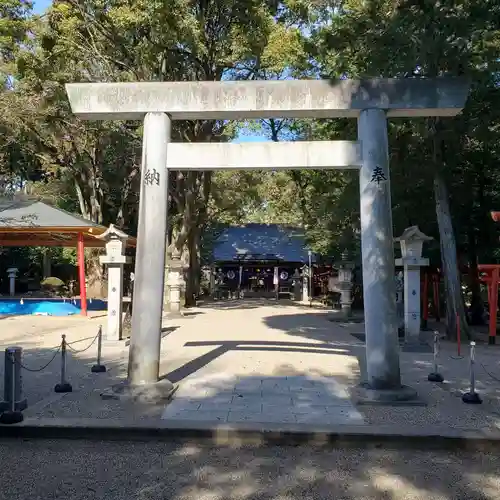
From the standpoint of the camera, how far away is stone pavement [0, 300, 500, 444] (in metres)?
6.48

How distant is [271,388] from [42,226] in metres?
15.4

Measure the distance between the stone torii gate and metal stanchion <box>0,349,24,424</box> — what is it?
1.62 metres

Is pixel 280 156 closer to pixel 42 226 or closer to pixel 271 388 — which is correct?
pixel 271 388

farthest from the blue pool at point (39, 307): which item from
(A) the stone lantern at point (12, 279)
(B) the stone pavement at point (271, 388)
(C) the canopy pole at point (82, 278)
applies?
(A) the stone lantern at point (12, 279)

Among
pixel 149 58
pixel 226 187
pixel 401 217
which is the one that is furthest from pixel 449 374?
pixel 226 187

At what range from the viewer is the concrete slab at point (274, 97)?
7.70 metres

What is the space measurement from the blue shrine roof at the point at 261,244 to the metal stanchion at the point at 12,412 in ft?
99.1

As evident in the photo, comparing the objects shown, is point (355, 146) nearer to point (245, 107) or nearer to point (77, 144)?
point (245, 107)

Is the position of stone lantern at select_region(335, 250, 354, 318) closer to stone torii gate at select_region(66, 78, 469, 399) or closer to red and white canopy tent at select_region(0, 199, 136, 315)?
red and white canopy tent at select_region(0, 199, 136, 315)

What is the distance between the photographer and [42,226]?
21.0 m

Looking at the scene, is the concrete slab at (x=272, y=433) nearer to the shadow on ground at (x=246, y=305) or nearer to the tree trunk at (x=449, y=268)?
the tree trunk at (x=449, y=268)

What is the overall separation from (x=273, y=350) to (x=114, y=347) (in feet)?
12.6

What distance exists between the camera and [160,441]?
5992 mm

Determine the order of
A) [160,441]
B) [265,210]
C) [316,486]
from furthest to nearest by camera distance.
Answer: [265,210] → [160,441] → [316,486]
